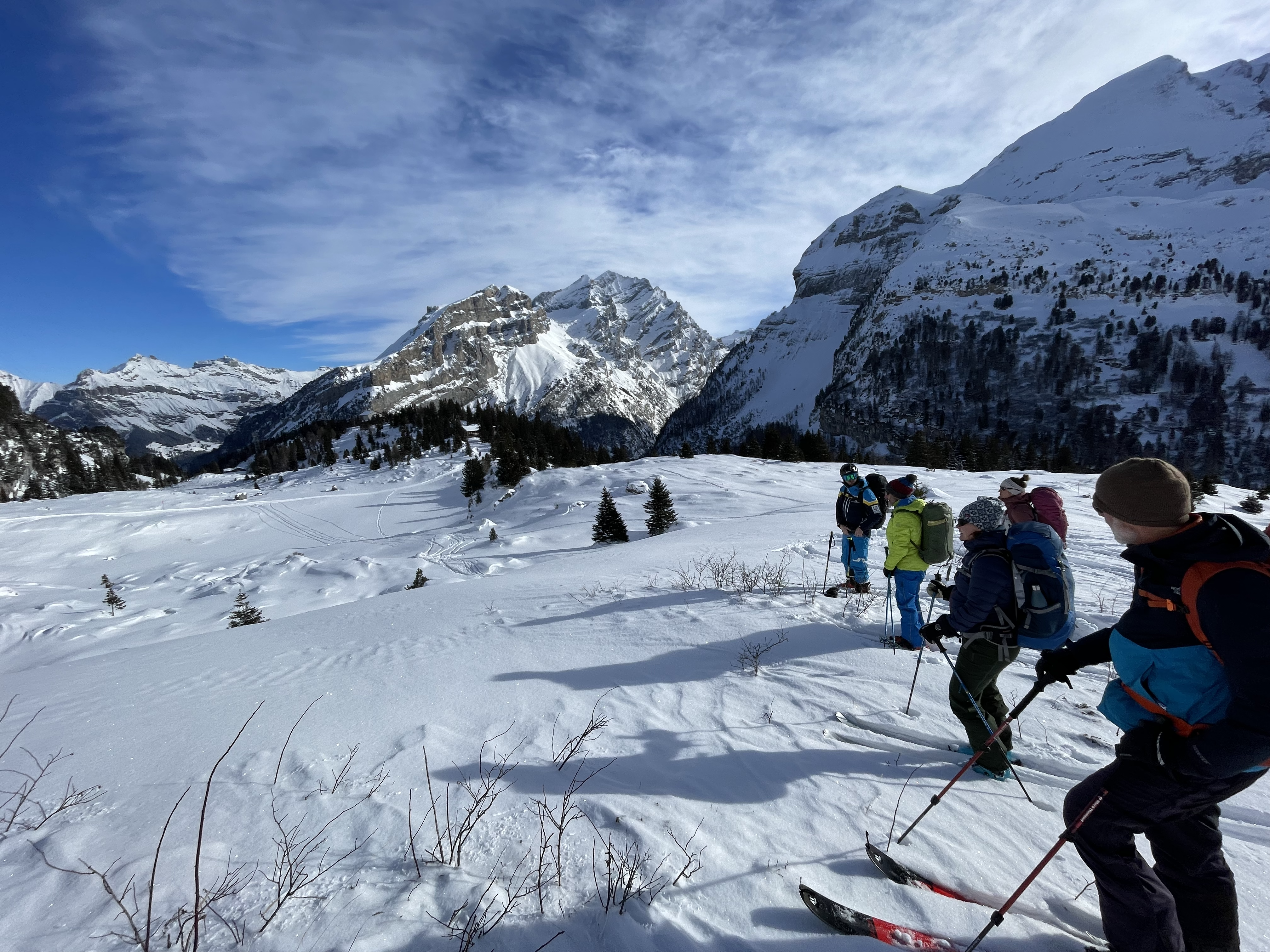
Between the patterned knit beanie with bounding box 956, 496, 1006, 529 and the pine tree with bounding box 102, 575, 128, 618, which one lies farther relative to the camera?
the pine tree with bounding box 102, 575, 128, 618

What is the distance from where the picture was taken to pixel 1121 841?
2.30 m

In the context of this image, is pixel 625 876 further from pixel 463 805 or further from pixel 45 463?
pixel 45 463

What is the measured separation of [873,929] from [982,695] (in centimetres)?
230

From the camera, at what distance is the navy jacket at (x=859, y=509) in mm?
7625

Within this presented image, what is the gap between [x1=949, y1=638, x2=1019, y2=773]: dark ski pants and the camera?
11.6 ft

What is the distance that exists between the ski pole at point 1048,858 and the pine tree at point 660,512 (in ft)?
58.8

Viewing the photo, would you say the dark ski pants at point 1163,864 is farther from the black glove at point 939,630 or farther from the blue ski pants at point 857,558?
the blue ski pants at point 857,558

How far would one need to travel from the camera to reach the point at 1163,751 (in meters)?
2.16

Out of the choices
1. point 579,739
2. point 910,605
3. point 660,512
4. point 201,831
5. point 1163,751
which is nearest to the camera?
point 201,831

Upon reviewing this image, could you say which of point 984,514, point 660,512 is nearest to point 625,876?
point 984,514

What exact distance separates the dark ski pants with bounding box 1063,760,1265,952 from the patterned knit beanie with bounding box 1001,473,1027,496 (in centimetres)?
328

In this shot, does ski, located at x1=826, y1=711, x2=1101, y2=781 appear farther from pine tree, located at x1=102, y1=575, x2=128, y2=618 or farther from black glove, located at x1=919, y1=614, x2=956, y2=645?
pine tree, located at x1=102, y1=575, x2=128, y2=618

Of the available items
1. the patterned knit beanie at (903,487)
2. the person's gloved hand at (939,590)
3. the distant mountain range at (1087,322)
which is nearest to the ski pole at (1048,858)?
the person's gloved hand at (939,590)

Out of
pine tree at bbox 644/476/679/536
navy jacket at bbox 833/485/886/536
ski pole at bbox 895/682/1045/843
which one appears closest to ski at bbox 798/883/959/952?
ski pole at bbox 895/682/1045/843
